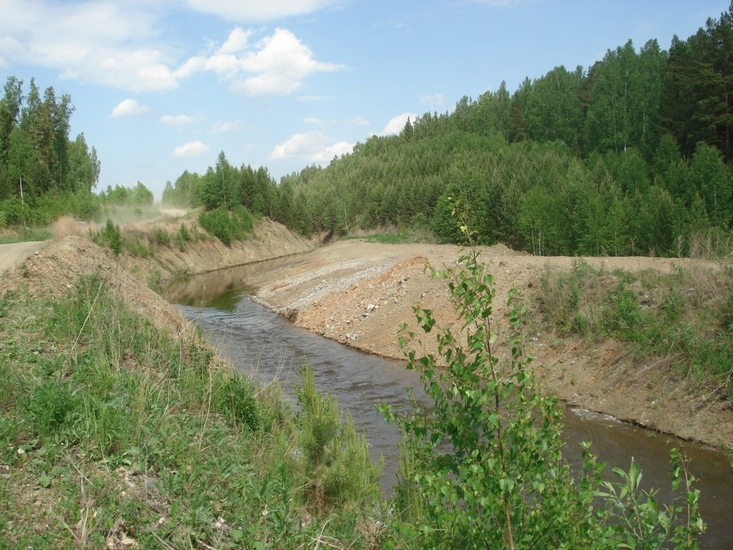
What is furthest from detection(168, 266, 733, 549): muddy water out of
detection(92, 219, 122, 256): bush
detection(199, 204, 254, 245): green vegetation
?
detection(199, 204, 254, 245): green vegetation

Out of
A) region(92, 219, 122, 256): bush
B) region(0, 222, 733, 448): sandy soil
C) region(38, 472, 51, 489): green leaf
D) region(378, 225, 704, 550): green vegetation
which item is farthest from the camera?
region(92, 219, 122, 256): bush

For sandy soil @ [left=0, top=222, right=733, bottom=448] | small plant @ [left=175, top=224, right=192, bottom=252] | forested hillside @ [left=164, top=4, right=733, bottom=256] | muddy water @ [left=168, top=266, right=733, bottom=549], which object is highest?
forested hillside @ [left=164, top=4, right=733, bottom=256]

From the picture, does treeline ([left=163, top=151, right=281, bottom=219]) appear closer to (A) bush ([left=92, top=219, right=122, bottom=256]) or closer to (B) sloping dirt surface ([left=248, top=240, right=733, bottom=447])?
(A) bush ([left=92, top=219, right=122, bottom=256])

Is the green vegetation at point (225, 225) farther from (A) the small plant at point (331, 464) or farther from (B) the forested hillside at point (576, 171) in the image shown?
(A) the small plant at point (331, 464)

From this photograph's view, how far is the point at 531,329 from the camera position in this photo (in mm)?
18469

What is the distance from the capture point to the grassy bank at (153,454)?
185 inches

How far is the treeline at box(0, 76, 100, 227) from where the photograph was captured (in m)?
46.0

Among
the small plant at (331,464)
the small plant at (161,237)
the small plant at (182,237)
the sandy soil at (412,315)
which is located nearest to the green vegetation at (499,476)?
the sandy soil at (412,315)

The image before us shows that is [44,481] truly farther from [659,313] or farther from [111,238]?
[111,238]

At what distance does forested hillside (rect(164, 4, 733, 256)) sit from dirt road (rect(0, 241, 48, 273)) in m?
10.6

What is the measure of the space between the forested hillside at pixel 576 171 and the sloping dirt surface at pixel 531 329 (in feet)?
8.99

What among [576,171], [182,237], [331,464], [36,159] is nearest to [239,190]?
[182,237]

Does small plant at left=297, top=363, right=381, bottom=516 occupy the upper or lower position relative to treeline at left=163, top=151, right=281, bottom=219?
lower

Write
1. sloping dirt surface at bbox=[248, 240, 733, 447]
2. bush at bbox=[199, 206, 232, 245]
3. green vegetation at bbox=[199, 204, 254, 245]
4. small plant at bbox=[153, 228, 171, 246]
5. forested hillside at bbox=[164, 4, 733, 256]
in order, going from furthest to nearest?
green vegetation at bbox=[199, 204, 254, 245], bush at bbox=[199, 206, 232, 245], small plant at bbox=[153, 228, 171, 246], forested hillside at bbox=[164, 4, 733, 256], sloping dirt surface at bbox=[248, 240, 733, 447]
